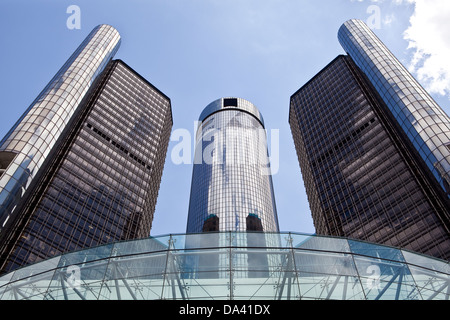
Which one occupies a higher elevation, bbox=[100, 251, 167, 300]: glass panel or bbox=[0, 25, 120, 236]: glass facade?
bbox=[0, 25, 120, 236]: glass facade

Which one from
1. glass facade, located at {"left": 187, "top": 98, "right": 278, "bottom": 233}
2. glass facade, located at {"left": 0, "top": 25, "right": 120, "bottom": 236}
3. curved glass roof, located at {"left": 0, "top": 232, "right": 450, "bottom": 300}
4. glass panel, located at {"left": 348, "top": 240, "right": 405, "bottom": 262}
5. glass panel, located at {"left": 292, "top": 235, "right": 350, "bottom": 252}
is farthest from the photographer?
glass facade, located at {"left": 187, "top": 98, "right": 278, "bottom": 233}

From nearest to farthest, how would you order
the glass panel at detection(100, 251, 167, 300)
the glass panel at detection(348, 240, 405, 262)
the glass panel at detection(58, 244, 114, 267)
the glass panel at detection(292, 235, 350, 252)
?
the glass panel at detection(100, 251, 167, 300)
the glass panel at detection(348, 240, 405, 262)
the glass panel at detection(292, 235, 350, 252)
the glass panel at detection(58, 244, 114, 267)

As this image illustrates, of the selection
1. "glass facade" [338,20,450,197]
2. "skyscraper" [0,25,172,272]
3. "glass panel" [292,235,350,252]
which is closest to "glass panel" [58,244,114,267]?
"glass panel" [292,235,350,252]

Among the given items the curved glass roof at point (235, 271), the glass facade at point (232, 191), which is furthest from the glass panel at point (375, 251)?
the glass facade at point (232, 191)

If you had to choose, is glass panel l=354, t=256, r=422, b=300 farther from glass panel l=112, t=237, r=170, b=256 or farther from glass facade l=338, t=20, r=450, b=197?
glass facade l=338, t=20, r=450, b=197

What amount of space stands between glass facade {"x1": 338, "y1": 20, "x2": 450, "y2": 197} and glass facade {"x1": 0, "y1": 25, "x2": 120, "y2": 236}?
63.9 meters

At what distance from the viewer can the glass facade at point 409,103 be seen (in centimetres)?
6247

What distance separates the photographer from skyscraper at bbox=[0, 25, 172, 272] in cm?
6003

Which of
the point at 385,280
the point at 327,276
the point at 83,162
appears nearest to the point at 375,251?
the point at 385,280

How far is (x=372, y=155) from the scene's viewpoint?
335ft

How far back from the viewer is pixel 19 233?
74.6 meters

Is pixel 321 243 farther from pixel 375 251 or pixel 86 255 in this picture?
pixel 86 255
